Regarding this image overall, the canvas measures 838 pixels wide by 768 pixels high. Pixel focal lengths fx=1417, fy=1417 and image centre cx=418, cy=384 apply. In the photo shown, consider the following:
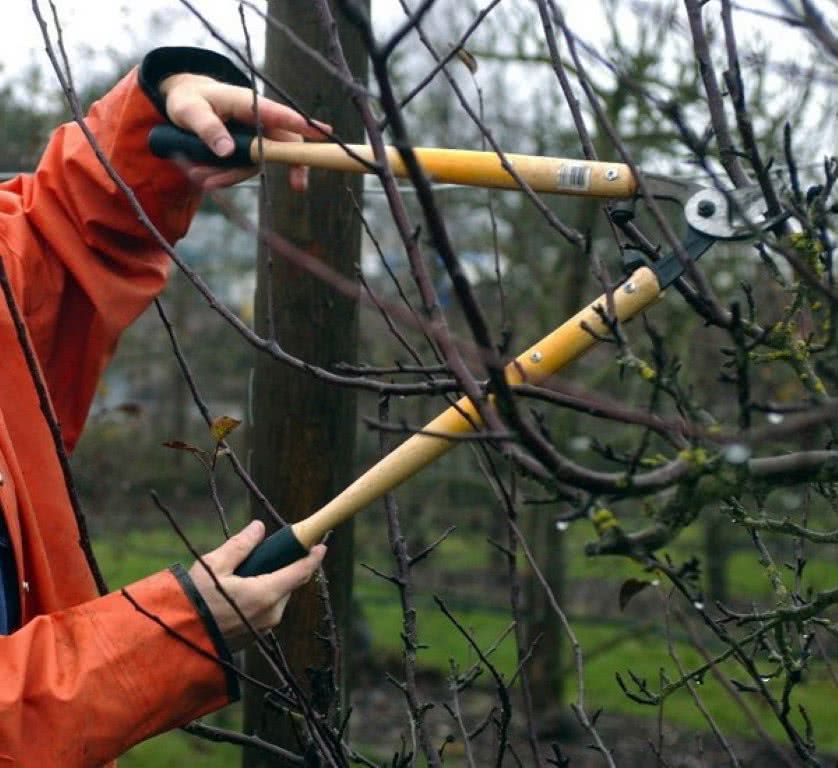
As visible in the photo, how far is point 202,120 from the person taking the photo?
207 cm

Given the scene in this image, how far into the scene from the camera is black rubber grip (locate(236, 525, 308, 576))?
1.81 m

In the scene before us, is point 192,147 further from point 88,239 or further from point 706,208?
point 706,208

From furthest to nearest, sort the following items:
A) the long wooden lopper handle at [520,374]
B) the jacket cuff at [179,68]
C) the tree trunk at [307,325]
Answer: the tree trunk at [307,325], the jacket cuff at [179,68], the long wooden lopper handle at [520,374]

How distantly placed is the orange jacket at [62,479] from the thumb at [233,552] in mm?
47

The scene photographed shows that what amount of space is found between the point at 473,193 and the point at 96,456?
2646 millimetres

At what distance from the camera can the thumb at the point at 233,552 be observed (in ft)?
5.89

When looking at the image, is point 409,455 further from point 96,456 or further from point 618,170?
point 96,456

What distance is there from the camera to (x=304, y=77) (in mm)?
2971

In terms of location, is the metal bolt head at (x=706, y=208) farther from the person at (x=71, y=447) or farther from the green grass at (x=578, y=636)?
the green grass at (x=578, y=636)

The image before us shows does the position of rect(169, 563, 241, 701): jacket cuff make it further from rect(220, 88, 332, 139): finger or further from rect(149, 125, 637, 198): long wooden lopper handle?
rect(220, 88, 332, 139): finger

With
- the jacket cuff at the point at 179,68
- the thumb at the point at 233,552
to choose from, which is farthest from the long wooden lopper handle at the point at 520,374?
the jacket cuff at the point at 179,68

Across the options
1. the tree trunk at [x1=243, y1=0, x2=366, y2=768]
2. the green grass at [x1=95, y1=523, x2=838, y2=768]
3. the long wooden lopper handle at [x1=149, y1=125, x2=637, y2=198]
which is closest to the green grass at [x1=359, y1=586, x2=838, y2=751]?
the green grass at [x1=95, y1=523, x2=838, y2=768]

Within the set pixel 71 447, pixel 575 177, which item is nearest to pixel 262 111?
pixel 575 177

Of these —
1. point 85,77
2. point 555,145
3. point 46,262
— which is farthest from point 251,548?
point 555,145
